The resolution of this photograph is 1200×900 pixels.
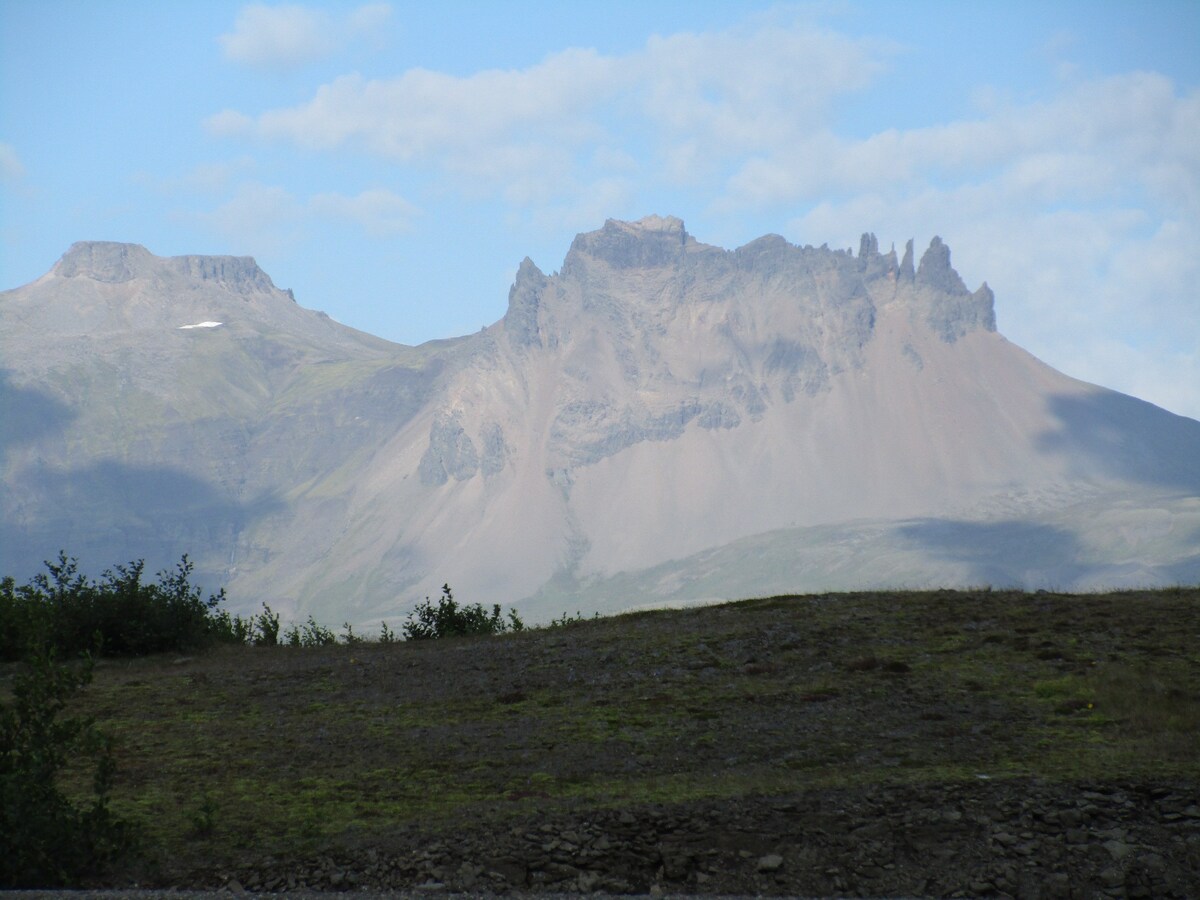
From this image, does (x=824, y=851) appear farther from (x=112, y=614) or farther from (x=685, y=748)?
(x=112, y=614)

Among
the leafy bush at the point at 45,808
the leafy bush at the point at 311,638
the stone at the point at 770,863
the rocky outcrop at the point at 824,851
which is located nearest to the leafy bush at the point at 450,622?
the leafy bush at the point at 311,638

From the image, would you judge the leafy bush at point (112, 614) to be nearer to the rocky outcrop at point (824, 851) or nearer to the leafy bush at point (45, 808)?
the leafy bush at point (45, 808)

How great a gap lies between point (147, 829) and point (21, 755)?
1814 mm

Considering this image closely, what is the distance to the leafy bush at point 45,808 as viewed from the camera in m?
13.6

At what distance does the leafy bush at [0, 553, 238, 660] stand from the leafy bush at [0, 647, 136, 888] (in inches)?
433

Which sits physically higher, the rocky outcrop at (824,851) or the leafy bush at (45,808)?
the leafy bush at (45,808)

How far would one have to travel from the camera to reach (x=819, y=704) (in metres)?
19.5

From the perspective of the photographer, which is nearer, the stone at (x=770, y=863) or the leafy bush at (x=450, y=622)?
the stone at (x=770, y=863)

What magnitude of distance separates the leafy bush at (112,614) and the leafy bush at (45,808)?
10989 millimetres

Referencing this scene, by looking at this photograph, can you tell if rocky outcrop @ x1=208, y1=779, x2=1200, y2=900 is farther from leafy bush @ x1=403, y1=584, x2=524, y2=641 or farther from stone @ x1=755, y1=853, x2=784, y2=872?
leafy bush @ x1=403, y1=584, x2=524, y2=641

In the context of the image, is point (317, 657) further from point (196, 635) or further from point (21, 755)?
point (21, 755)

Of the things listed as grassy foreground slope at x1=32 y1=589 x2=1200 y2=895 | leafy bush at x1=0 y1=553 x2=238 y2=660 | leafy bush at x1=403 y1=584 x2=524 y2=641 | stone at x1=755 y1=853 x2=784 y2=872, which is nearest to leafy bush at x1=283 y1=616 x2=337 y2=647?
leafy bush at x1=403 y1=584 x2=524 y2=641

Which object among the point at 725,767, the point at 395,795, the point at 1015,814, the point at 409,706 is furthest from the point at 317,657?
the point at 1015,814

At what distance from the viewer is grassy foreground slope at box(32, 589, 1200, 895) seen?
14.1 metres
